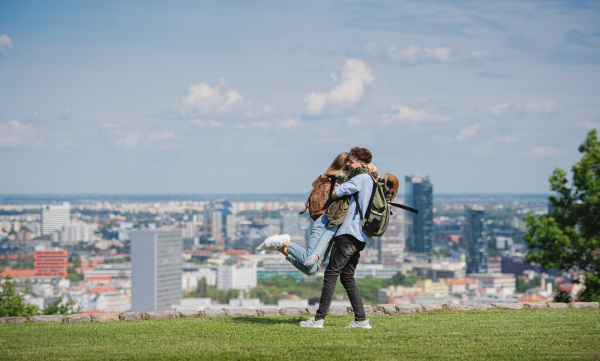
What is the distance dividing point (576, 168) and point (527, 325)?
11424 millimetres

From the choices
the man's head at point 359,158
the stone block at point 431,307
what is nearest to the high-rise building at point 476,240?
the stone block at point 431,307

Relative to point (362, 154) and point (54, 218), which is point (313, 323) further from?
point (54, 218)

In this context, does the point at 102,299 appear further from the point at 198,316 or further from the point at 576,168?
the point at 198,316

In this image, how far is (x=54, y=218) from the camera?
510 ft

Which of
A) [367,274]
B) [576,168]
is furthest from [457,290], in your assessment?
[576,168]

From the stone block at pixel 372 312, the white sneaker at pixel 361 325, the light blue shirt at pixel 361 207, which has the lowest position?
the stone block at pixel 372 312

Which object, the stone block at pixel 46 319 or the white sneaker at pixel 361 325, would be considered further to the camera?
the stone block at pixel 46 319

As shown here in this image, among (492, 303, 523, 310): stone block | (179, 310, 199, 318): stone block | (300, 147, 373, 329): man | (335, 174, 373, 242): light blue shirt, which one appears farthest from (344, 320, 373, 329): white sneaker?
(492, 303, 523, 310): stone block

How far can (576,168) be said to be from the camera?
18.4m

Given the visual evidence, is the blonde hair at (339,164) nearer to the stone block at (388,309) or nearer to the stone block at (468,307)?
the stone block at (388,309)

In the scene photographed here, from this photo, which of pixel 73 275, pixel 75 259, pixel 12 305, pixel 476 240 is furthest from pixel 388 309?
pixel 476 240

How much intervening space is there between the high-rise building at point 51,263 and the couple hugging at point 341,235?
10882 centimetres

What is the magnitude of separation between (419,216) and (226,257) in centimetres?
4652

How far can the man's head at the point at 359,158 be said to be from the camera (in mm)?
7426
